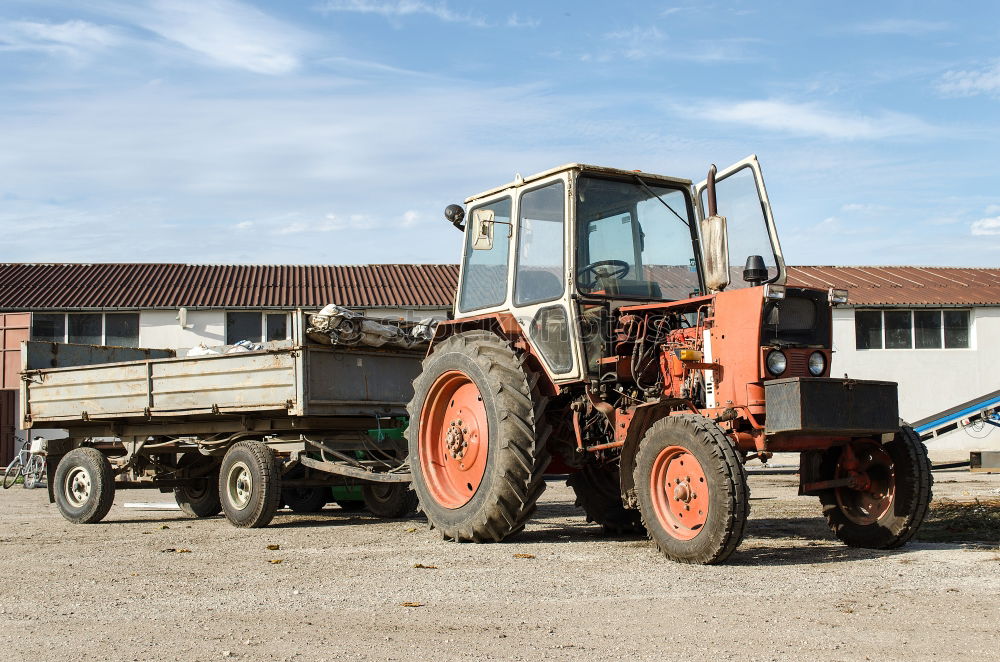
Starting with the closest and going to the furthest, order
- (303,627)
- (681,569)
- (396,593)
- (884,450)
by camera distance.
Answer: (303,627) < (396,593) < (681,569) < (884,450)

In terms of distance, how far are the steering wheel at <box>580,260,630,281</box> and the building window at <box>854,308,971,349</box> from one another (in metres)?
21.2

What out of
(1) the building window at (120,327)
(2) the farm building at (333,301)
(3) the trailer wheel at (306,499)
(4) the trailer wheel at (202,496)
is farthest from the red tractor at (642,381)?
(1) the building window at (120,327)

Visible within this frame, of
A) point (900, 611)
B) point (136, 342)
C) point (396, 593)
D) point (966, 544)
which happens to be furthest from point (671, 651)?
point (136, 342)

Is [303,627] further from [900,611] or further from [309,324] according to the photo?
[309,324]

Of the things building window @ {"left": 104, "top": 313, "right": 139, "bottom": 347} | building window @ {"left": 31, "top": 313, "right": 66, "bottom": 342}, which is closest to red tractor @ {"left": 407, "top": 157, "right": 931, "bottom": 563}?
building window @ {"left": 104, "top": 313, "right": 139, "bottom": 347}

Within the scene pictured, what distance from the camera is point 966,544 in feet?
26.9

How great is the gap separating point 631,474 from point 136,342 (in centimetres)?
2169

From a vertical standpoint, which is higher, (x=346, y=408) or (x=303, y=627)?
(x=346, y=408)

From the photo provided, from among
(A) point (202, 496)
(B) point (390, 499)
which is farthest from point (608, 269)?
(A) point (202, 496)

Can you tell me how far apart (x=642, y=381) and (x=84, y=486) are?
277 inches

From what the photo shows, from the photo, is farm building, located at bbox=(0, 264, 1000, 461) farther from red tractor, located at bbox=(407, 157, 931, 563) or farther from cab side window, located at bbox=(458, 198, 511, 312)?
red tractor, located at bbox=(407, 157, 931, 563)

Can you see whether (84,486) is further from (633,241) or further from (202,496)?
(633,241)

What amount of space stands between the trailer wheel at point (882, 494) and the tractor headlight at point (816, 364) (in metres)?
0.69

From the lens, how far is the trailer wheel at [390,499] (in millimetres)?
11539
